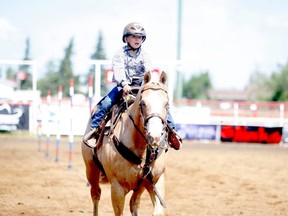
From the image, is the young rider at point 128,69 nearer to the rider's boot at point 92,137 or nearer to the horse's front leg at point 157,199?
the rider's boot at point 92,137

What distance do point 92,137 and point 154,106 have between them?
6.19 feet

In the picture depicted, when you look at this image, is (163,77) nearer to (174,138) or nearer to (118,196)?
(174,138)

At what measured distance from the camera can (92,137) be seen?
6953mm

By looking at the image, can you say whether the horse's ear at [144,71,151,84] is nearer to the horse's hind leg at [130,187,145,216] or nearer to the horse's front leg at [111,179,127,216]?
the horse's front leg at [111,179,127,216]

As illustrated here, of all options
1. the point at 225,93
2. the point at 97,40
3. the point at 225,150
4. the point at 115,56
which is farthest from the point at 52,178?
the point at 225,93

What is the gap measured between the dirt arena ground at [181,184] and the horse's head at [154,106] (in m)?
3.80

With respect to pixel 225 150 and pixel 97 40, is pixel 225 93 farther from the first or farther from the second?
pixel 225 150

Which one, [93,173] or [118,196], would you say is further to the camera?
[93,173]

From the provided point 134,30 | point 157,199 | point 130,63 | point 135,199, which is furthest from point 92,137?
point 134,30

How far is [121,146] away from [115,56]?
121cm

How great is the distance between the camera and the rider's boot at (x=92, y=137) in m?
6.87

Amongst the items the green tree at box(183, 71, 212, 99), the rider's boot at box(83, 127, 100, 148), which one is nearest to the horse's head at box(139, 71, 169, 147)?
the rider's boot at box(83, 127, 100, 148)

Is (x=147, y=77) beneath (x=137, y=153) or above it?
above

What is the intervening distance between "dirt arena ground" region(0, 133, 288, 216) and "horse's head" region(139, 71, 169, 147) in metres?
3.80
